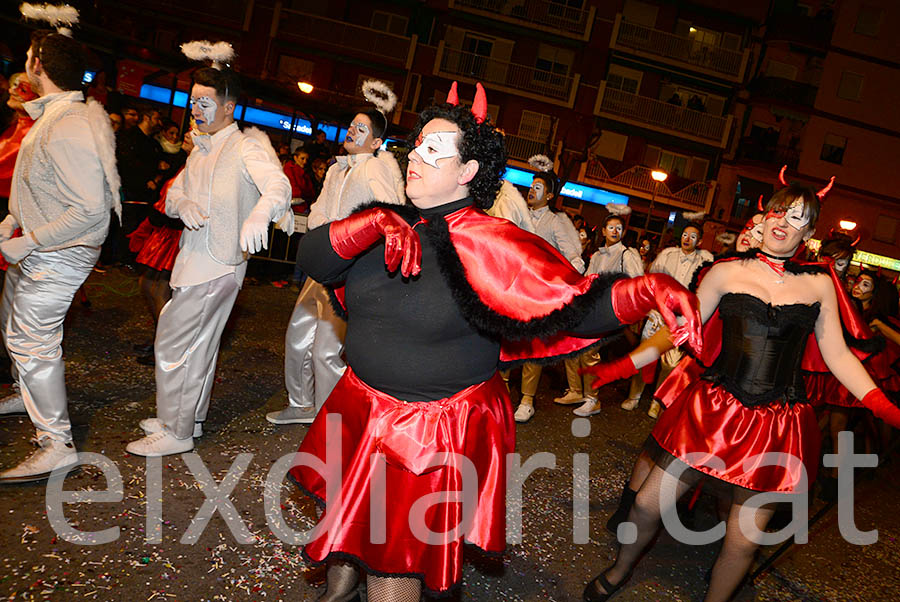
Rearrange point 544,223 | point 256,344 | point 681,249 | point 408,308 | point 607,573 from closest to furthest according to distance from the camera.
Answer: point 408,308, point 607,573, point 544,223, point 256,344, point 681,249

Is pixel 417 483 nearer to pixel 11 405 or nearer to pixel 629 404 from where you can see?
pixel 11 405

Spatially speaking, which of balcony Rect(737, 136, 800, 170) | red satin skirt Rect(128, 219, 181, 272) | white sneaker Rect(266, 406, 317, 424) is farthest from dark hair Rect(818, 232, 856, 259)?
balcony Rect(737, 136, 800, 170)

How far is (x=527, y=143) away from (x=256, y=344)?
2101 cm

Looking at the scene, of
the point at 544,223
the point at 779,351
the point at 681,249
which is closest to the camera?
the point at 779,351

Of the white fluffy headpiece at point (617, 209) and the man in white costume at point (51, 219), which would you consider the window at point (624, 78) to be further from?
the man in white costume at point (51, 219)

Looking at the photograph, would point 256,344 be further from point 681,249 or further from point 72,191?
point 681,249

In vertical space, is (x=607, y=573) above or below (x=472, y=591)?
above


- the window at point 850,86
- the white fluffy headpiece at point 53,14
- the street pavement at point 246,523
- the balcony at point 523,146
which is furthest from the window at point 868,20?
the white fluffy headpiece at point 53,14

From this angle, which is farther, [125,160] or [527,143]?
[527,143]

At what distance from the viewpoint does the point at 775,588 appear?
145 inches

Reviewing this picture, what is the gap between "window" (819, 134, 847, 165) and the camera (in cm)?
2783

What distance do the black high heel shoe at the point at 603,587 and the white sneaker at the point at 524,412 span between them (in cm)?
250

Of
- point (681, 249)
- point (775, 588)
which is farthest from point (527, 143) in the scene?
point (775, 588)

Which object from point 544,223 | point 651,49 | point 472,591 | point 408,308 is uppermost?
point 651,49
